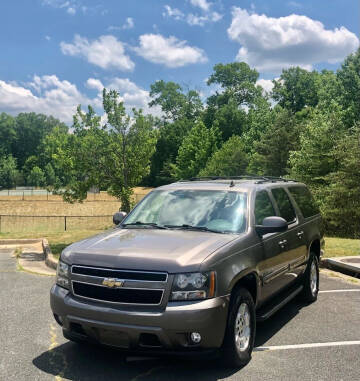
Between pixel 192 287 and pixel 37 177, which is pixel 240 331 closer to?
pixel 192 287

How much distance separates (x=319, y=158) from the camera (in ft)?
91.8

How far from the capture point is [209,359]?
4387mm

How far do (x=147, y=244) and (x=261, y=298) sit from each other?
1.58 metres

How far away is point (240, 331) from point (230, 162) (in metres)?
48.4

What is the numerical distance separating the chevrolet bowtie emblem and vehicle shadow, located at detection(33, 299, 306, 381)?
2.37ft

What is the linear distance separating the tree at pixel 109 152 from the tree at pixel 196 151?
175 feet

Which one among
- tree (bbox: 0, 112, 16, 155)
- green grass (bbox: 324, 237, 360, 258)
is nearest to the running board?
green grass (bbox: 324, 237, 360, 258)

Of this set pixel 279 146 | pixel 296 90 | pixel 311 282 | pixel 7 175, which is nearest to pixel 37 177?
pixel 7 175

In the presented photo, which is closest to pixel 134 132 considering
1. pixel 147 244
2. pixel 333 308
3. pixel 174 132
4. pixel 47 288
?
pixel 47 288

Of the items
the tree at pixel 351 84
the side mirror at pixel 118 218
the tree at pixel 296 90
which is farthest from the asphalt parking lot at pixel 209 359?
the tree at pixel 296 90

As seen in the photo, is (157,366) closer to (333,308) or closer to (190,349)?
(190,349)

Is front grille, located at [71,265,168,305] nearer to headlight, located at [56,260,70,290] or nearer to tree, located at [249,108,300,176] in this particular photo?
headlight, located at [56,260,70,290]

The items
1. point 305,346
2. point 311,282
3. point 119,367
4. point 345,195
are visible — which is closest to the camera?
point 119,367

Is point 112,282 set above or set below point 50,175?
above
